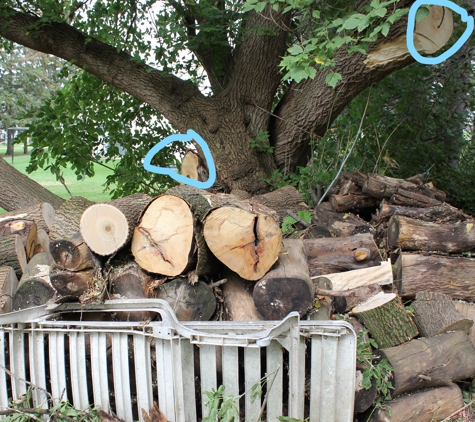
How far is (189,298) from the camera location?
9.43 feet

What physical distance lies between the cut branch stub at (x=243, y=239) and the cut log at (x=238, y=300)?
16 cm

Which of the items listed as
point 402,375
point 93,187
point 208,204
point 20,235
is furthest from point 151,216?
point 93,187

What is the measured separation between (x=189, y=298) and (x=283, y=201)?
87.0 inches

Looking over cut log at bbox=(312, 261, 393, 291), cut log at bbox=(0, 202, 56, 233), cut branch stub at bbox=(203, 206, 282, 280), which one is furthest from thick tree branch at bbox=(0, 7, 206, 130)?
cut branch stub at bbox=(203, 206, 282, 280)

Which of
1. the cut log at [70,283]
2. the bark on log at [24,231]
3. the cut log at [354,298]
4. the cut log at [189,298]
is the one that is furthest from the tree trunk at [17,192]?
the cut log at [354,298]

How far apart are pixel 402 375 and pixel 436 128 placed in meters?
5.21

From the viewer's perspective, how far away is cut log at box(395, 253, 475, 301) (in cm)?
361

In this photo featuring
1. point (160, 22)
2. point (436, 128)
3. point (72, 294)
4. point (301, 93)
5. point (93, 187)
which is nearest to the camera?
point (72, 294)

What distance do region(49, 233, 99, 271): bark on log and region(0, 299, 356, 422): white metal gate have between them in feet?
0.97

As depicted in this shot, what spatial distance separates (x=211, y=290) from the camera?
2928 mm

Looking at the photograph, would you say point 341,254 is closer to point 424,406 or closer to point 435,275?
point 435,275

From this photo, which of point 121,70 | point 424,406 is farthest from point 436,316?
point 121,70

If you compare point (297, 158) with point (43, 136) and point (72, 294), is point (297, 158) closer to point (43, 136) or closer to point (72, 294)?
point (43, 136)

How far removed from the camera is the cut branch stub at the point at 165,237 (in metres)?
2.86
